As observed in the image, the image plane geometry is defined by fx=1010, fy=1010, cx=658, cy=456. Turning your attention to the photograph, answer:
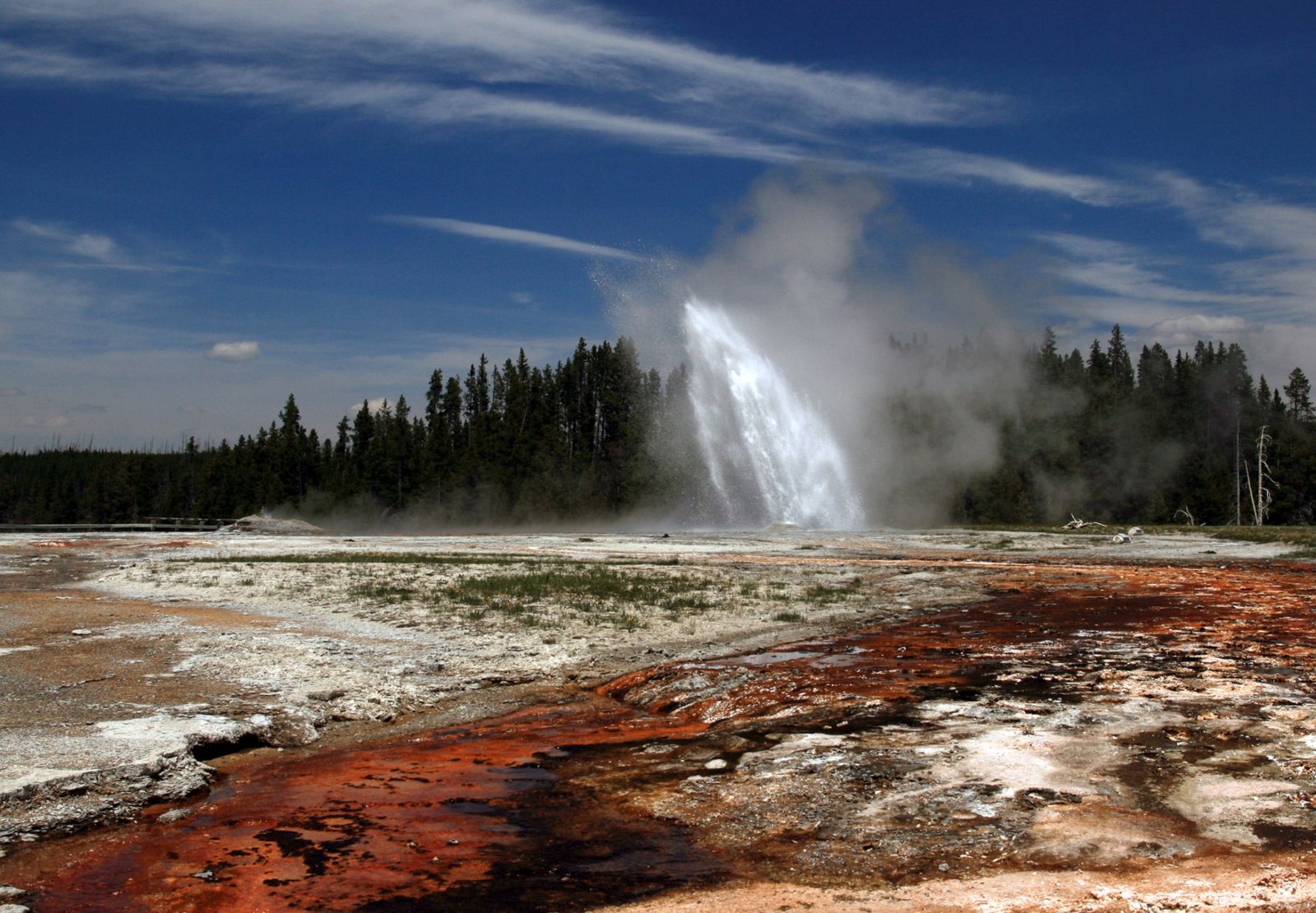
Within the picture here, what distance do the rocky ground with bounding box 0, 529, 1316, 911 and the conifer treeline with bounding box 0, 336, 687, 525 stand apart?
6520cm

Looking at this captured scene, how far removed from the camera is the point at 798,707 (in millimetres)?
10422

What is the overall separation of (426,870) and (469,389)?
11828 centimetres

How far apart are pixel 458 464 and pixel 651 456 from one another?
61.9 ft

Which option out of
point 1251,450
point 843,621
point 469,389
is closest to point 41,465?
point 469,389

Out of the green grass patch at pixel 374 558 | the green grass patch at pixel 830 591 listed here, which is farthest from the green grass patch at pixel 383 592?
the green grass patch at pixel 830 591

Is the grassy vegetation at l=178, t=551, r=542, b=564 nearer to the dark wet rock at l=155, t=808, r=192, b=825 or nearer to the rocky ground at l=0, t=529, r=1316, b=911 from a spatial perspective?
the rocky ground at l=0, t=529, r=1316, b=911

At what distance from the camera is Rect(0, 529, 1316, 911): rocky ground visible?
243 inches

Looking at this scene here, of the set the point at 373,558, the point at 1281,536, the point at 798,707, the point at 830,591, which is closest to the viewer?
the point at 798,707

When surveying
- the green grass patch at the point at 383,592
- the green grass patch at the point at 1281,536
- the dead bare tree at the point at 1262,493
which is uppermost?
the dead bare tree at the point at 1262,493

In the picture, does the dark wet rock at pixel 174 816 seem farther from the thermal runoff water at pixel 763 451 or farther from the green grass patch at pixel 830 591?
the thermal runoff water at pixel 763 451

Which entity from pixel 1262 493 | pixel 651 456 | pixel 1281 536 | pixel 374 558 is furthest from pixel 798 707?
pixel 651 456

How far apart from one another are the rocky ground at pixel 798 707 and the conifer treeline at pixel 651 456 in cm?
Result: 5116

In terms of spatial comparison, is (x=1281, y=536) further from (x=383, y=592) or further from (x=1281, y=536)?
(x=383, y=592)

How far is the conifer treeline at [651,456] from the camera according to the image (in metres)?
82.2
